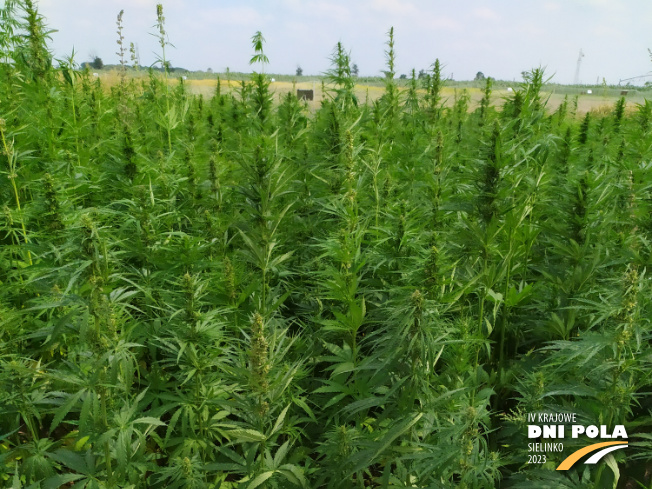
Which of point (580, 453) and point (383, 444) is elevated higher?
point (383, 444)

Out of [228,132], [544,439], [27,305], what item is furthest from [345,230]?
[228,132]

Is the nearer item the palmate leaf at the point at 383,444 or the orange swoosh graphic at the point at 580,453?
the palmate leaf at the point at 383,444

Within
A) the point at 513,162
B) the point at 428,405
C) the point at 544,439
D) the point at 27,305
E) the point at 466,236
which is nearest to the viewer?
the point at 428,405

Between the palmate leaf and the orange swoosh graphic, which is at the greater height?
the palmate leaf

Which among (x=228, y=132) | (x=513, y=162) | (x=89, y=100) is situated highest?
(x=89, y=100)

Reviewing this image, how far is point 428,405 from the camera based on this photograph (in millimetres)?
1960

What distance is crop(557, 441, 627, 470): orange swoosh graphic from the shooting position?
6.56 feet

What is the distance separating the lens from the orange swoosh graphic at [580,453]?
2.00 m

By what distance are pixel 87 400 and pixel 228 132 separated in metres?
3.84

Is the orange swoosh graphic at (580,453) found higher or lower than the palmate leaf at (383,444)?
lower

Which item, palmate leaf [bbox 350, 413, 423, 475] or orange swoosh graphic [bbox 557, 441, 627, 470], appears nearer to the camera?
palmate leaf [bbox 350, 413, 423, 475]

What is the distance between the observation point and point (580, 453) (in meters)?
2.08

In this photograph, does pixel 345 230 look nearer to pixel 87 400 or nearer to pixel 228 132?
pixel 87 400

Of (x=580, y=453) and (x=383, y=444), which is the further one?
(x=580, y=453)
